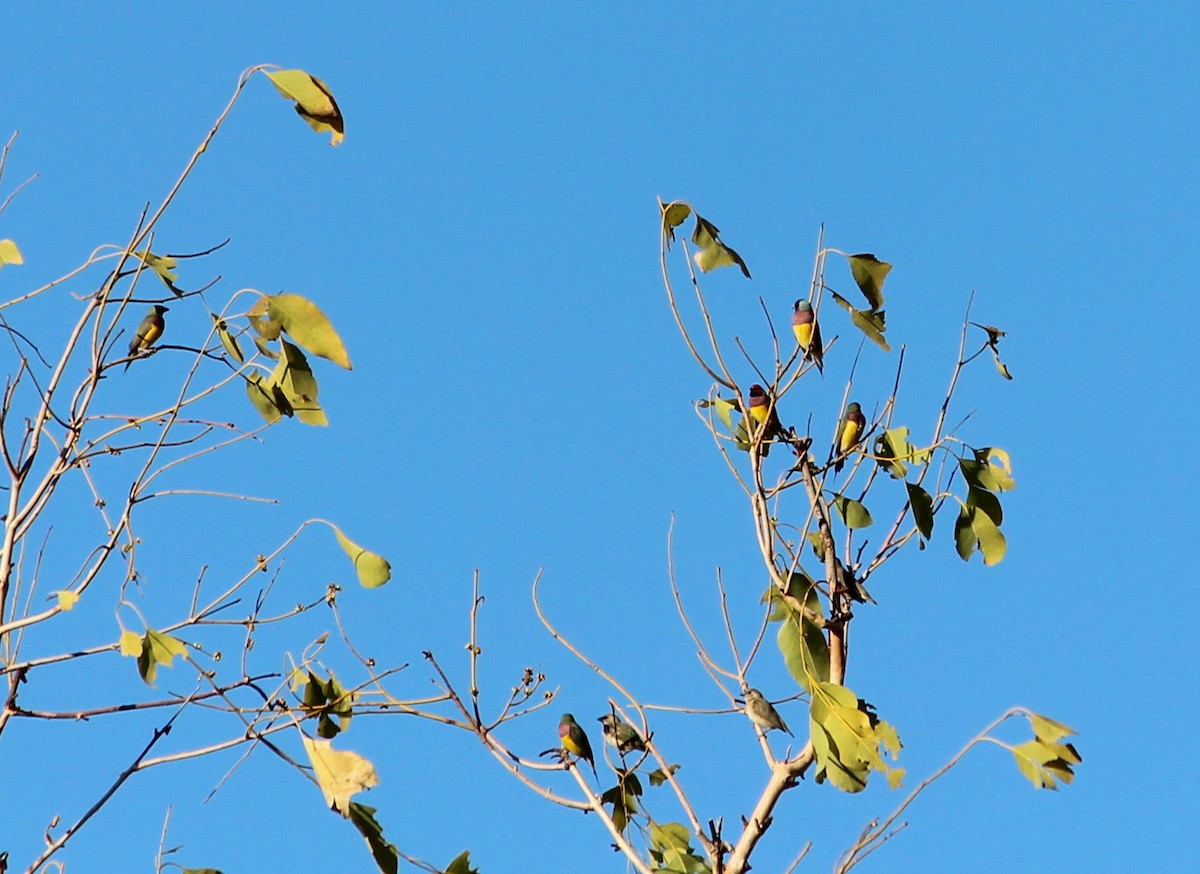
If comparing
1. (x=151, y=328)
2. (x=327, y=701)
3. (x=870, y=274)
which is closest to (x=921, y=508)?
(x=870, y=274)

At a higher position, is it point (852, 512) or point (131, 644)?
point (852, 512)

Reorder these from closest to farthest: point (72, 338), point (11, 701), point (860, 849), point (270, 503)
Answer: point (11, 701)
point (72, 338)
point (270, 503)
point (860, 849)

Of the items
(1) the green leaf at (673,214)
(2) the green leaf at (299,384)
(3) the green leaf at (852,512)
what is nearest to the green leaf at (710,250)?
(1) the green leaf at (673,214)

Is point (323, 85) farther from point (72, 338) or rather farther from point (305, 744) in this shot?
point (305, 744)

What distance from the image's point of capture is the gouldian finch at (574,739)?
4.52 m

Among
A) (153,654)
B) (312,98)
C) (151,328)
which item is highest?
(151,328)

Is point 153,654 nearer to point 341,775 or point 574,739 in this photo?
point 341,775

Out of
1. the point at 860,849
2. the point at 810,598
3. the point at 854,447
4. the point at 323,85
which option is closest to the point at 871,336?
the point at 854,447

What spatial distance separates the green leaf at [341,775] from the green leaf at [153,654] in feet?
1.03

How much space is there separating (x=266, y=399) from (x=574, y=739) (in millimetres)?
1977

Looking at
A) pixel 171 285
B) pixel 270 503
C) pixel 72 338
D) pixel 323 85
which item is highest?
pixel 323 85

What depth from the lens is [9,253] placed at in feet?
9.21

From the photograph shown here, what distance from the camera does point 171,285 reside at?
285 centimetres

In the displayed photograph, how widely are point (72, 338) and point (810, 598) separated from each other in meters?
1.87
